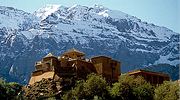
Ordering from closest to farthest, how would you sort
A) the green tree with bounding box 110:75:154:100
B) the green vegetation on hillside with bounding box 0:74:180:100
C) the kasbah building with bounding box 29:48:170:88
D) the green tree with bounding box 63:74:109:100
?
1. the green vegetation on hillside with bounding box 0:74:180:100
2. the green tree with bounding box 63:74:109:100
3. the green tree with bounding box 110:75:154:100
4. the kasbah building with bounding box 29:48:170:88

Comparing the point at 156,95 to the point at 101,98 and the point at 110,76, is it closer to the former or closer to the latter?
the point at 101,98

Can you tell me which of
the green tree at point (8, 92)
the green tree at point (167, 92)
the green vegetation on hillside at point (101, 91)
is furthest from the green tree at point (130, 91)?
the green tree at point (8, 92)

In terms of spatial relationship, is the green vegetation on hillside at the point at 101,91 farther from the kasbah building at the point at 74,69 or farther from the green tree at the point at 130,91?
the kasbah building at the point at 74,69

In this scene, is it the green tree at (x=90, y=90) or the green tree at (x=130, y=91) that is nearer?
the green tree at (x=90, y=90)

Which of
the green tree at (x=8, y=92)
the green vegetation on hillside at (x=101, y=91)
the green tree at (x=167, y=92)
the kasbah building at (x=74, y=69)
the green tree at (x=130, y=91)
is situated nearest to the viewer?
the green tree at (x=167, y=92)

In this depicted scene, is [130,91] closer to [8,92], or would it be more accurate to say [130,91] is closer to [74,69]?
[74,69]

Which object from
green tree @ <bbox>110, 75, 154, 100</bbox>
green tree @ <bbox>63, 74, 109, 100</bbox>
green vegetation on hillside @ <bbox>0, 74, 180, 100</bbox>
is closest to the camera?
green vegetation on hillside @ <bbox>0, 74, 180, 100</bbox>

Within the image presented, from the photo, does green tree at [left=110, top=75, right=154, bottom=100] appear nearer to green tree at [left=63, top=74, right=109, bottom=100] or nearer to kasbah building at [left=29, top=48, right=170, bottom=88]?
green tree at [left=63, top=74, right=109, bottom=100]

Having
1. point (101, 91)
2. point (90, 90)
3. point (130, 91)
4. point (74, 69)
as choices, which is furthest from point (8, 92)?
point (130, 91)

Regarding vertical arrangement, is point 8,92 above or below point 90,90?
below

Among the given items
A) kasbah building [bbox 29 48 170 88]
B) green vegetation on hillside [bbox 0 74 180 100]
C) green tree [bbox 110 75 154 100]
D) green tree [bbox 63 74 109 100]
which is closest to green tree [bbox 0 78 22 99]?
green vegetation on hillside [bbox 0 74 180 100]

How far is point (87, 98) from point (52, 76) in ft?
29.3

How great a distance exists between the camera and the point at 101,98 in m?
59.0

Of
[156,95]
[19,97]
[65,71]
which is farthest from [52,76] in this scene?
[156,95]
